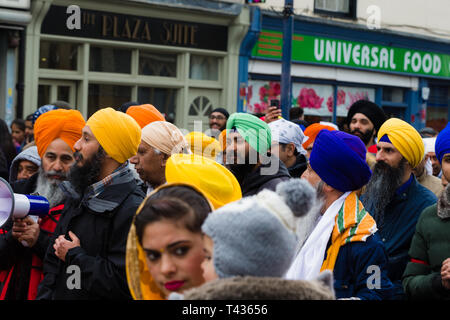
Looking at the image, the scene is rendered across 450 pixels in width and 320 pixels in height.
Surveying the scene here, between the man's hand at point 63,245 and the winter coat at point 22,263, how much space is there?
36 cm

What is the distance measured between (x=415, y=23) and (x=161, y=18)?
26.9 ft

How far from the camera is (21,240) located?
12.6 feet

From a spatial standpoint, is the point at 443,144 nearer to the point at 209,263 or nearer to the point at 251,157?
the point at 251,157

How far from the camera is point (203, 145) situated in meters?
5.50

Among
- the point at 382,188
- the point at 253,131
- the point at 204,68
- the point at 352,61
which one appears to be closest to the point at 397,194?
the point at 382,188

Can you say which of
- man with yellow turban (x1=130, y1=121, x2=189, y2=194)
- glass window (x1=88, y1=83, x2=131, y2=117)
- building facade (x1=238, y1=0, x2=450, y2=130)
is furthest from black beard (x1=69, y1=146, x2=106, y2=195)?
building facade (x1=238, y1=0, x2=450, y2=130)

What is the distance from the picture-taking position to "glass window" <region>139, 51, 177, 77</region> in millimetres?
13352

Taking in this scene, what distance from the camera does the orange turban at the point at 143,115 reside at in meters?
5.78

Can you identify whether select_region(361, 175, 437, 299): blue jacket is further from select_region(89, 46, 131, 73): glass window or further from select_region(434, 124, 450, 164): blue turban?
select_region(89, 46, 131, 73): glass window

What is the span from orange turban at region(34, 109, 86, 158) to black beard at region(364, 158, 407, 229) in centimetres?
197

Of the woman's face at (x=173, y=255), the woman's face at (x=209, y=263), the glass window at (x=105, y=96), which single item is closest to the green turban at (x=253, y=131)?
the woman's face at (x=173, y=255)

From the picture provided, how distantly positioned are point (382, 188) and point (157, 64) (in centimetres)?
929
